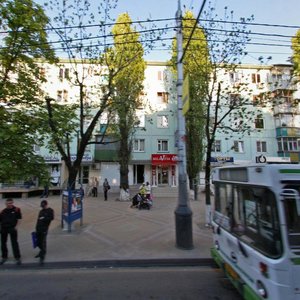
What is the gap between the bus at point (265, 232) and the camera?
304 cm

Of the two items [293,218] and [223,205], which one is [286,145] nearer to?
[223,205]

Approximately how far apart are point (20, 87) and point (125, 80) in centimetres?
754

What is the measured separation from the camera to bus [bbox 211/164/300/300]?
3039mm

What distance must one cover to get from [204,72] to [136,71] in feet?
35.3

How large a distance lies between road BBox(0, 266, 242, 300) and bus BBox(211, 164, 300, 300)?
109 cm

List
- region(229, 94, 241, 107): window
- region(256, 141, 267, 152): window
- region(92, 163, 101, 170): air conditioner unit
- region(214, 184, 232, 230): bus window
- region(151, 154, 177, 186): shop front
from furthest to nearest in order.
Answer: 1. region(256, 141, 267, 152): window
2. region(92, 163, 101, 170): air conditioner unit
3. region(151, 154, 177, 186): shop front
4. region(229, 94, 241, 107): window
5. region(214, 184, 232, 230): bus window

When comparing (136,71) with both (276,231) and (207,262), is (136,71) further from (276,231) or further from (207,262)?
(276,231)

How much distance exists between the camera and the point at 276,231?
3.17m

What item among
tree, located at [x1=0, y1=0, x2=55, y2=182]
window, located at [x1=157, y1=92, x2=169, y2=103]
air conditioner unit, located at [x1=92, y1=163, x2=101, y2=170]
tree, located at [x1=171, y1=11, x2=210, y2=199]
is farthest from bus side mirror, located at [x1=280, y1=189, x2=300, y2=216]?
window, located at [x1=157, y1=92, x2=169, y2=103]

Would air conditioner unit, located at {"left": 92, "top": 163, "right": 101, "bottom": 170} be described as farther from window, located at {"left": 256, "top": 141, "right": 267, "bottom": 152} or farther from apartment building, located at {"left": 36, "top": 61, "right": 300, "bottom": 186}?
window, located at {"left": 256, "top": 141, "right": 267, "bottom": 152}

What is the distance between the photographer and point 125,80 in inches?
653

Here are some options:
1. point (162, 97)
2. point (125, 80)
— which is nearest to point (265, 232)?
point (125, 80)

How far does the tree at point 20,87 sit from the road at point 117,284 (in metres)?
3.69

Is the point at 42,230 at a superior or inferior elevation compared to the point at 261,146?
inferior
